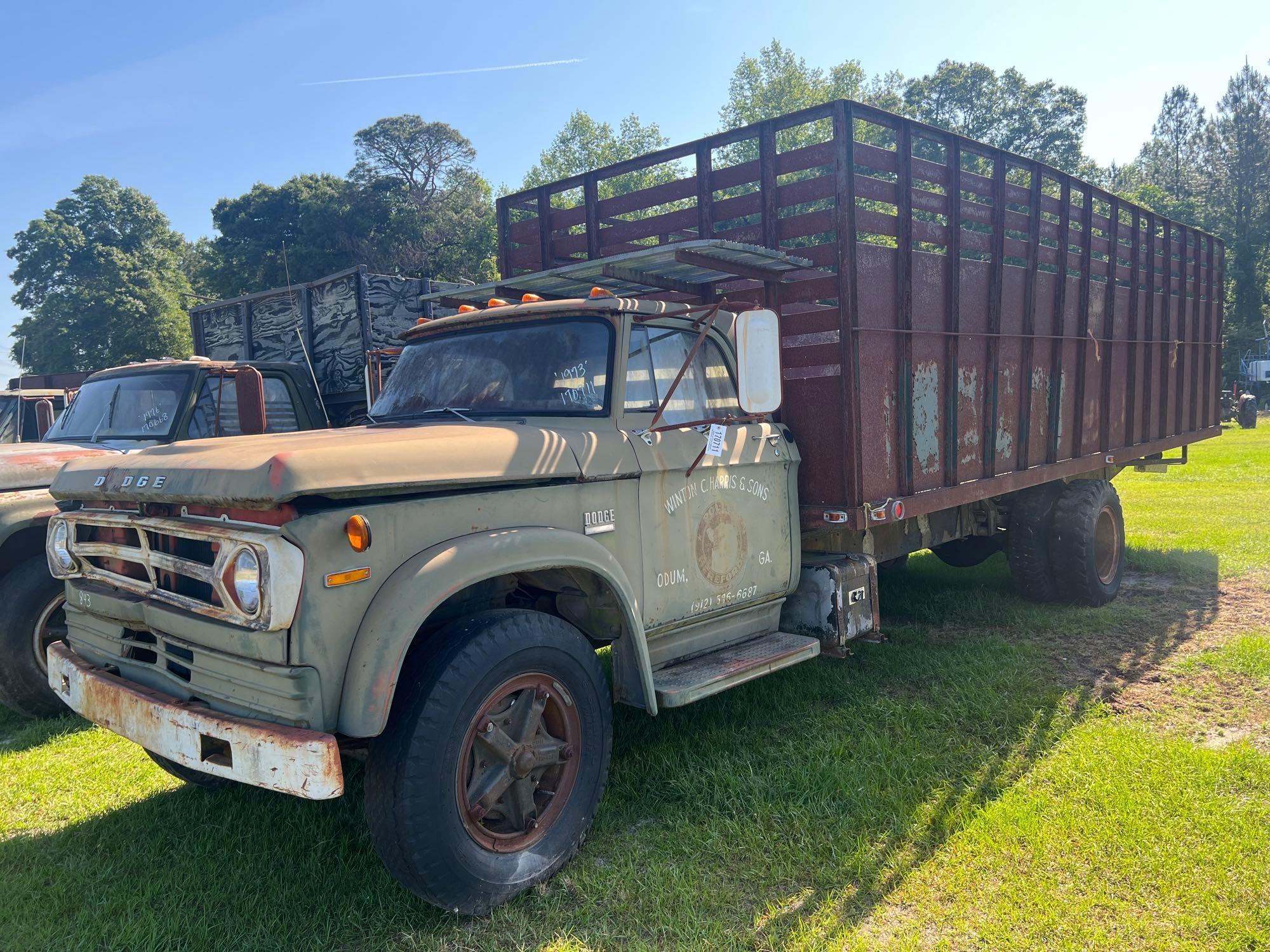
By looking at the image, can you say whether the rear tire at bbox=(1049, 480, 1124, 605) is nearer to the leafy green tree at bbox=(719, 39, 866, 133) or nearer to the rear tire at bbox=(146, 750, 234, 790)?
the rear tire at bbox=(146, 750, 234, 790)

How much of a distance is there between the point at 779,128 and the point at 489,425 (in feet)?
8.16

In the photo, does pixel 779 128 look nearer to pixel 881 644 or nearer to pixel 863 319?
pixel 863 319

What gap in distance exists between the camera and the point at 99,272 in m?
39.2

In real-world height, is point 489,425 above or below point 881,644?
above

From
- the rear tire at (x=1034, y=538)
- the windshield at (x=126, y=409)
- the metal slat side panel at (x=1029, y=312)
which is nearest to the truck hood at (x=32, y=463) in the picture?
the windshield at (x=126, y=409)

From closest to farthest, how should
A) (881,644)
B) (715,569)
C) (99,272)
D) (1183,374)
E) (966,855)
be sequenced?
1. (966,855)
2. (715,569)
3. (881,644)
4. (1183,374)
5. (99,272)

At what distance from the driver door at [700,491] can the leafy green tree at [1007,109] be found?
151 feet

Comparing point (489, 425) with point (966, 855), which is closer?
point (966, 855)

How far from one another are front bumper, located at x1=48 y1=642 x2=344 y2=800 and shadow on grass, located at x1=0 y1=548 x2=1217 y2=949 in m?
0.57

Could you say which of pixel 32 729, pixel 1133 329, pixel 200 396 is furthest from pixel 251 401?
pixel 1133 329

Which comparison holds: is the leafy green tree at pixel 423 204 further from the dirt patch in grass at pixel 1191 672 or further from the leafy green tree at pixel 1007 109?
the dirt patch in grass at pixel 1191 672

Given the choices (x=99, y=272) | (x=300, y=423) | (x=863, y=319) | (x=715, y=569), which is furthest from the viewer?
(x=99, y=272)

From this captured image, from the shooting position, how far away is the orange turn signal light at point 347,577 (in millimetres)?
2518

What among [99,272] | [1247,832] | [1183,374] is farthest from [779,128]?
[99,272]
